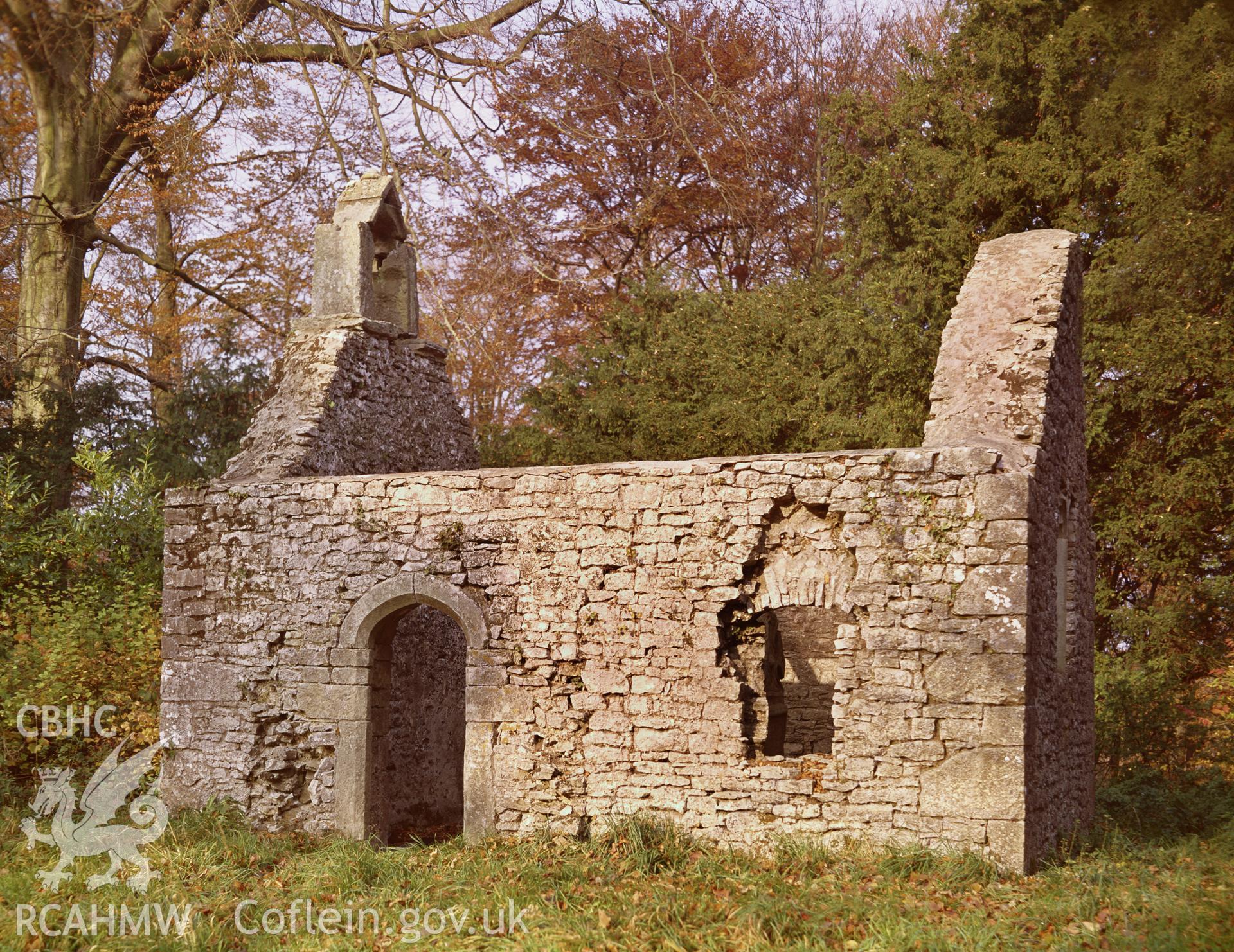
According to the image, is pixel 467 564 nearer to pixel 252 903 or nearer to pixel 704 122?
pixel 252 903

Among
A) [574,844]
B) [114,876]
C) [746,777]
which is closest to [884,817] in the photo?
[746,777]

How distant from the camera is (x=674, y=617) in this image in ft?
26.7

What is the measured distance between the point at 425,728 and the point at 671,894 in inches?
185

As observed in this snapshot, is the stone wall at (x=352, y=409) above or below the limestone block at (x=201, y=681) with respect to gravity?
above

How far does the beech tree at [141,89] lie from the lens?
13867mm

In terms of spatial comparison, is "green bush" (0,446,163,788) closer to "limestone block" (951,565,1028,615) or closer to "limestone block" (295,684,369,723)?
"limestone block" (295,684,369,723)

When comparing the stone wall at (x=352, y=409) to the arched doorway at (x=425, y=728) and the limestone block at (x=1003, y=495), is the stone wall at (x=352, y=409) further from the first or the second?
the limestone block at (x=1003, y=495)

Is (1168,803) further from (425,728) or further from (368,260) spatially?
(368,260)

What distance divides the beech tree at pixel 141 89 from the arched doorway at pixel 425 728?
7.35 metres

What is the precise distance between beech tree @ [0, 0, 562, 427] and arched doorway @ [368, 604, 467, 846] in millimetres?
7352

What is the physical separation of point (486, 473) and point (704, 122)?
41.4 ft

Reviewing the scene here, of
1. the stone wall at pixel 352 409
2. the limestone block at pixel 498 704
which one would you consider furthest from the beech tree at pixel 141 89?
the limestone block at pixel 498 704

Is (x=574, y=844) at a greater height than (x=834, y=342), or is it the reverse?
(x=834, y=342)

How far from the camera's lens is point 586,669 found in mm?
8352
